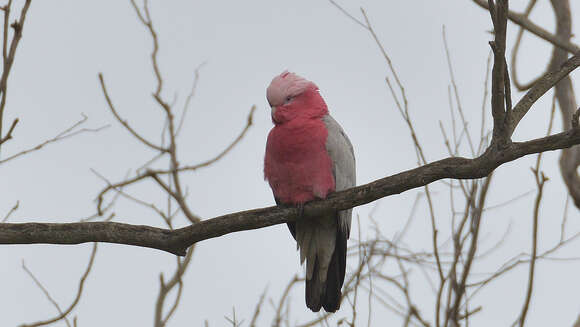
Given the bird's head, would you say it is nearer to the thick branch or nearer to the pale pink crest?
the pale pink crest

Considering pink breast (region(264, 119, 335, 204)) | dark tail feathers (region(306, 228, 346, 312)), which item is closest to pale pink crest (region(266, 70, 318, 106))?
pink breast (region(264, 119, 335, 204))

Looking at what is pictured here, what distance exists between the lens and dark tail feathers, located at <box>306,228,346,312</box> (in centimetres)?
600

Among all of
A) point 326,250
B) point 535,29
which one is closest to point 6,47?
point 326,250

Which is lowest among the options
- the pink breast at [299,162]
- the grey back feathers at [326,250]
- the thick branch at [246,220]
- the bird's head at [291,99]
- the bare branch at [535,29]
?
the thick branch at [246,220]

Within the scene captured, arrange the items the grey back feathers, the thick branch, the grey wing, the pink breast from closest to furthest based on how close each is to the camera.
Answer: the thick branch
the pink breast
the grey wing
the grey back feathers

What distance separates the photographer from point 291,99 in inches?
228

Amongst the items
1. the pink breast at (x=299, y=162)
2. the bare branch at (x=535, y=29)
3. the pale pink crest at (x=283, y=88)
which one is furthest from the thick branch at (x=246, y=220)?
the bare branch at (x=535, y=29)

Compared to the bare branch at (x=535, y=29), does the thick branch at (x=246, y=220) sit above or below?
below

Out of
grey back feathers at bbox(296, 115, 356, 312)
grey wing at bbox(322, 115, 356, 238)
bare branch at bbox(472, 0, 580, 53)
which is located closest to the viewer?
grey wing at bbox(322, 115, 356, 238)

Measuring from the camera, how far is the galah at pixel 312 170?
5516mm

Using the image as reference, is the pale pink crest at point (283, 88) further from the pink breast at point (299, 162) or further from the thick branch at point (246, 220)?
the thick branch at point (246, 220)

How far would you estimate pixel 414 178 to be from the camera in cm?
421

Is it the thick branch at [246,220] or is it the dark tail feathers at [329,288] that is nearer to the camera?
the thick branch at [246,220]

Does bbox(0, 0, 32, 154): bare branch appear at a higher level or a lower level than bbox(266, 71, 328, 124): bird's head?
lower
